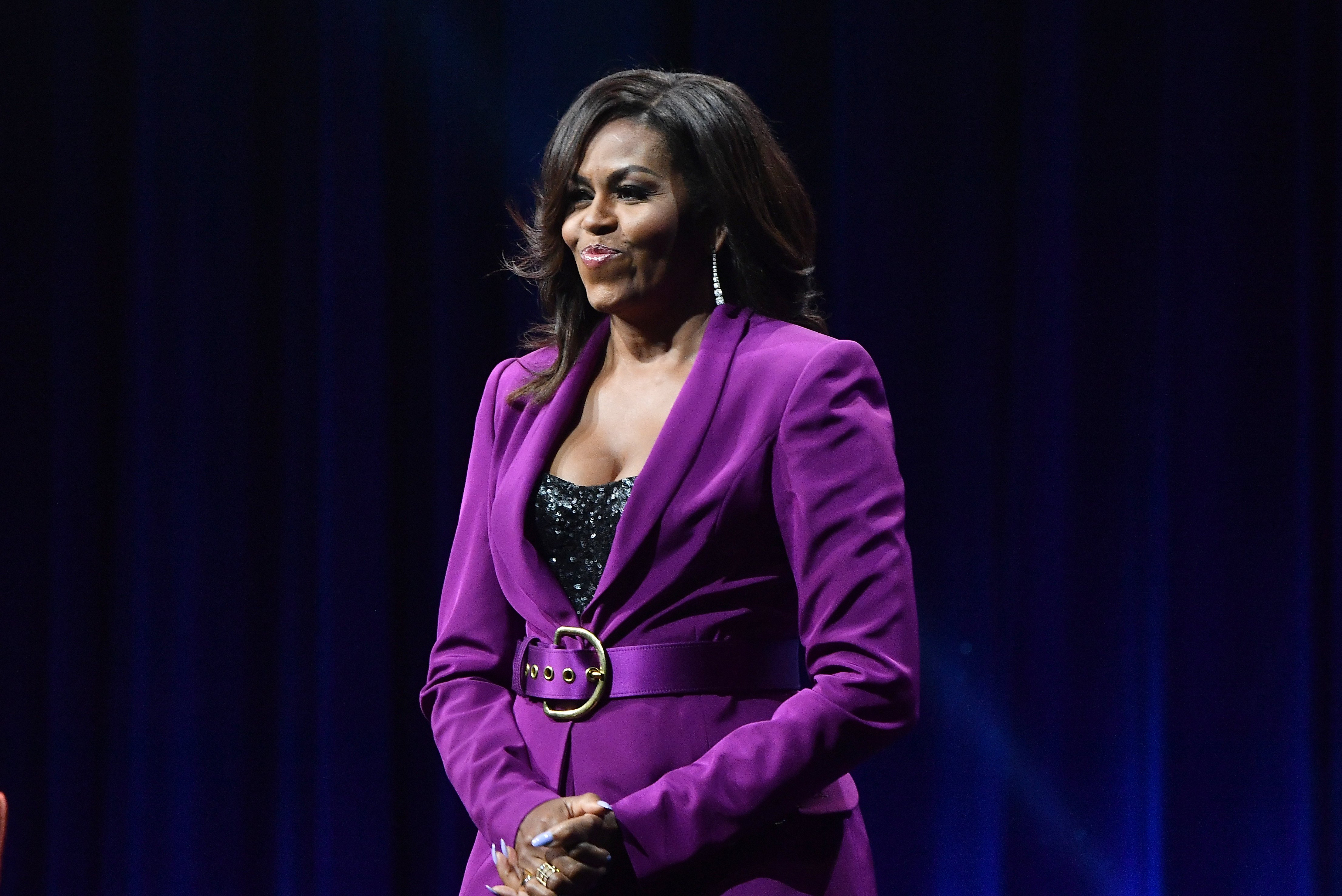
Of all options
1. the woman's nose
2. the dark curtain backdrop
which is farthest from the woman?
the dark curtain backdrop

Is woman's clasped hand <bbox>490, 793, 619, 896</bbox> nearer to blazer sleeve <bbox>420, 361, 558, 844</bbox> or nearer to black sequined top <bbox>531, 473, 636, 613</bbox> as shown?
blazer sleeve <bbox>420, 361, 558, 844</bbox>

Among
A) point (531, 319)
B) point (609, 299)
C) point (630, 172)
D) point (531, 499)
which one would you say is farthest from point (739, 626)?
point (531, 319)

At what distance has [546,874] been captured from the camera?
3.77 feet

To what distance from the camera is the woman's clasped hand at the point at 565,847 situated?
1146 millimetres

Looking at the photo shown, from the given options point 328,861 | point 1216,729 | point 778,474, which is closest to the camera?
point 778,474

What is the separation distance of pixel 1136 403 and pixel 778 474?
1.38m

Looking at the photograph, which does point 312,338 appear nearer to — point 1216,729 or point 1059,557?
Result: point 1059,557

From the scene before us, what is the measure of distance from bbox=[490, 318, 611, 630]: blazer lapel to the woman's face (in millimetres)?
90

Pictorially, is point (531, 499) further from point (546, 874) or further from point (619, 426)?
point (546, 874)

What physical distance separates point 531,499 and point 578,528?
5 centimetres

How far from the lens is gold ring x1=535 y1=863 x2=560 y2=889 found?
115 cm

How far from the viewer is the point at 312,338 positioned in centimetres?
274

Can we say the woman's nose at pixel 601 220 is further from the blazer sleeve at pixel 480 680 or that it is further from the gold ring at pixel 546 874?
the gold ring at pixel 546 874

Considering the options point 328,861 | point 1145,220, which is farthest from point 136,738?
point 1145,220
